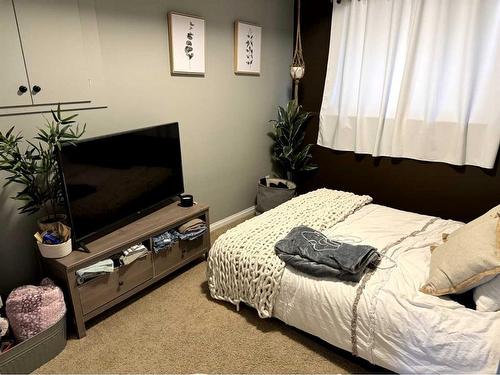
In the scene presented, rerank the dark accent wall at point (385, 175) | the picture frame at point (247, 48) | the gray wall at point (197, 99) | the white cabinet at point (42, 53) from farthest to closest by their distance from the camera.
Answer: the picture frame at point (247, 48)
the dark accent wall at point (385, 175)
the gray wall at point (197, 99)
the white cabinet at point (42, 53)

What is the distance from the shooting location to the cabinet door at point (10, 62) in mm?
1707

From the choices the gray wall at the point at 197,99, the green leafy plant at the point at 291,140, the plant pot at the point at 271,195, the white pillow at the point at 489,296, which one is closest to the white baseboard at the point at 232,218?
the gray wall at the point at 197,99

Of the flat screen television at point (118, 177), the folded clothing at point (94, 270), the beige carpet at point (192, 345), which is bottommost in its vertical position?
the beige carpet at point (192, 345)

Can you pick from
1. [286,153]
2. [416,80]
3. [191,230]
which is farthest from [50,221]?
[416,80]

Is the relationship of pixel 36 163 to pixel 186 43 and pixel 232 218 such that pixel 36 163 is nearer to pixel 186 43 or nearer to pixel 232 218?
pixel 186 43

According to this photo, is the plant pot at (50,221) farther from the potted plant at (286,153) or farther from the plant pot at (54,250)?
the potted plant at (286,153)

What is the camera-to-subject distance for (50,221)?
190 centimetres

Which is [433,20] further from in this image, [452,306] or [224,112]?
[452,306]

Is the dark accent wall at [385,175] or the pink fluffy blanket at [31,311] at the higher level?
the dark accent wall at [385,175]

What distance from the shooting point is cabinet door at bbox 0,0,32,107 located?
171 cm

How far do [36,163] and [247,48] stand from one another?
2.09 m

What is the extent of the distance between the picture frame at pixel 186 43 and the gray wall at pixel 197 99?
0.06 m

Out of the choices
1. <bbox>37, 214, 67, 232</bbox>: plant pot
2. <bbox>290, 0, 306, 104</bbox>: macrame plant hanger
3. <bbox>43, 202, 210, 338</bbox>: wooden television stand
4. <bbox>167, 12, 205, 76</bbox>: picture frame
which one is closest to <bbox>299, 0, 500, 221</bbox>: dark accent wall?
<bbox>290, 0, 306, 104</bbox>: macrame plant hanger

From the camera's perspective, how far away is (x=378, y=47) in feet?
9.59
